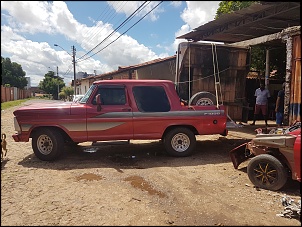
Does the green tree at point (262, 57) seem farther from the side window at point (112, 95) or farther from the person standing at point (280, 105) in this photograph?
the side window at point (112, 95)

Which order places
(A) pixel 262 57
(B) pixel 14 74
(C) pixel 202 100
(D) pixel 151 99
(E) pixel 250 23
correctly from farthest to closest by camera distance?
(B) pixel 14 74, (A) pixel 262 57, (E) pixel 250 23, (C) pixel 202 100, (D) pixel 151 99

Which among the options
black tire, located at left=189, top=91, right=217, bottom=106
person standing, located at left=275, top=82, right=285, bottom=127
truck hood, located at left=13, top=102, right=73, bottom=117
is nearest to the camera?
→ truck hood, located at left=13, top=102, right=73, bottom=117

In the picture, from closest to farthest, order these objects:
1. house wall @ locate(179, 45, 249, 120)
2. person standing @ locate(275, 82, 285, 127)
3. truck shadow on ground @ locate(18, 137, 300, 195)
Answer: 1. truck shadow on ground @ locate(18, 137, 300, 195)
2. person standing @ locate(275, 82, 285, 127)
3. house wall @ locate(179, 45, 249, 120)

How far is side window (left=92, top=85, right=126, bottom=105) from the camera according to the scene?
6133 mm

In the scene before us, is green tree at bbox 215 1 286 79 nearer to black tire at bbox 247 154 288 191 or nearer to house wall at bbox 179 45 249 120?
house wall at bbox 179 45 249 120

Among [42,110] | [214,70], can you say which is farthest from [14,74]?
[42,110]

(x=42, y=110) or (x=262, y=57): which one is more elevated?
(x=262, y=57)

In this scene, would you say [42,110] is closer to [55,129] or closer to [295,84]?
[55,129]

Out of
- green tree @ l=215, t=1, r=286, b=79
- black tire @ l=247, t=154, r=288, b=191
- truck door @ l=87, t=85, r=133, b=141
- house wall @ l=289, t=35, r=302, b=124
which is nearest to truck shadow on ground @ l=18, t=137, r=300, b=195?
black tire @ l=247, t=154, r=288, b=191

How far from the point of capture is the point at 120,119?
6098 mm

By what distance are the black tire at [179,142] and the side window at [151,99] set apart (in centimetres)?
66

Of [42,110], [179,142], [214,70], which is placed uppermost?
[214,70]

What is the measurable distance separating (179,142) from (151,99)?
135 centimetres

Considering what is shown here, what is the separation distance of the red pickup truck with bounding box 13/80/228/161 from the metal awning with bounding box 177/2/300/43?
386 cm
